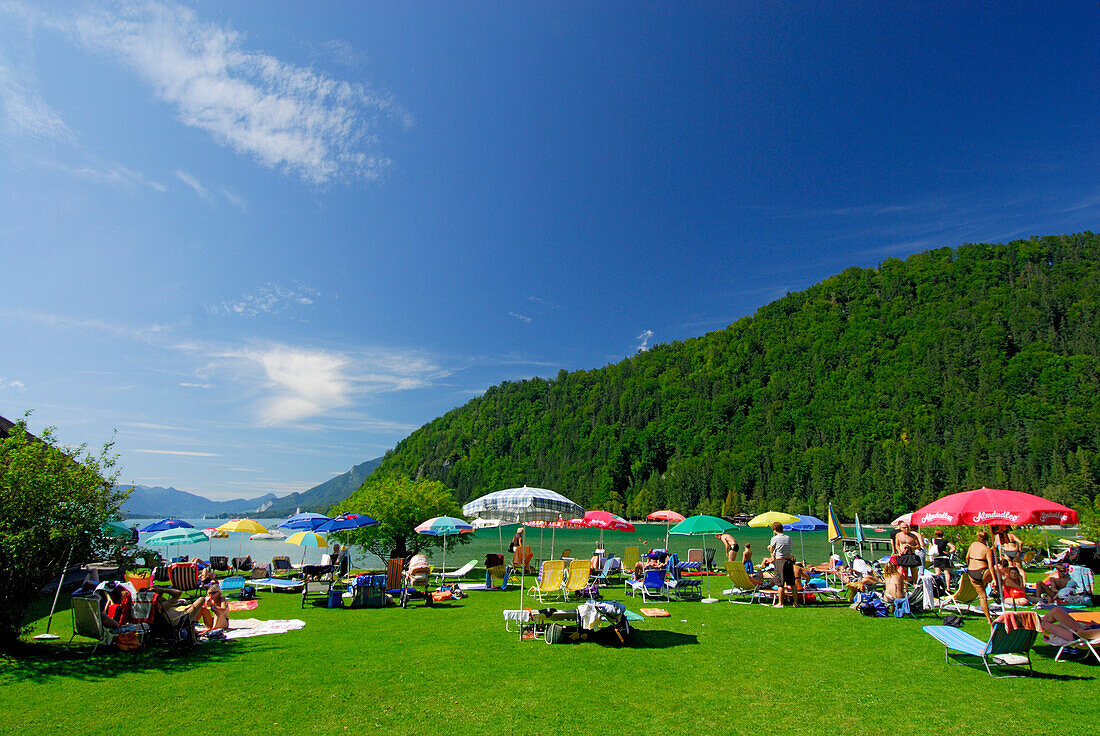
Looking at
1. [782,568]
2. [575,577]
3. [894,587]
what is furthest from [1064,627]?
[575,577]

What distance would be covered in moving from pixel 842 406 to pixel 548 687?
14720cm

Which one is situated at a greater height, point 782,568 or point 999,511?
point 999,511

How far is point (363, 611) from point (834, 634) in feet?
30.7

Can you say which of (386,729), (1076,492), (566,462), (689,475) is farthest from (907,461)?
(386,729)

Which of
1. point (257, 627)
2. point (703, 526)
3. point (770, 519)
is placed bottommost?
point (257, 627)

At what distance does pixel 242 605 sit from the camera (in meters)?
12.6

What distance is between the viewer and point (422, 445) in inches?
6526

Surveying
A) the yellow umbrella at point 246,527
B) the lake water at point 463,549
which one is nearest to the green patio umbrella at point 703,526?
the lake water at point 463,549

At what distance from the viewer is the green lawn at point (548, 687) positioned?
525 cm

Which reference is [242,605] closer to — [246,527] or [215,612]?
[215,612]

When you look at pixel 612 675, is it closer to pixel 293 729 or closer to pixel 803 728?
pixel 803 728

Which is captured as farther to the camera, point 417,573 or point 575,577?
point 417,573

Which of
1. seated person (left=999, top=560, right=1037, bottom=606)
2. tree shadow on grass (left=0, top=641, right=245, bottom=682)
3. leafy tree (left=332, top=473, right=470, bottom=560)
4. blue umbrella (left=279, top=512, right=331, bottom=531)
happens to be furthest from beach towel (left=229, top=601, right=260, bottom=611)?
seated person (left=999, top=560, right=1037, bottom=606)

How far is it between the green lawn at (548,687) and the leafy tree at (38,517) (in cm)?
99
